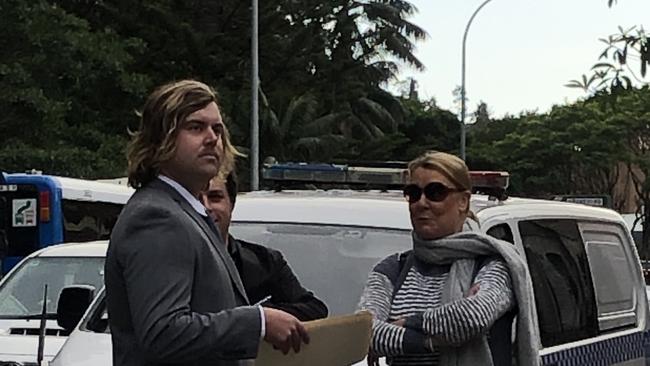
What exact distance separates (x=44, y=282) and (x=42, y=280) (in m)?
0.06

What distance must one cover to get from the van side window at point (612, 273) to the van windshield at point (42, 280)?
3.84 meters

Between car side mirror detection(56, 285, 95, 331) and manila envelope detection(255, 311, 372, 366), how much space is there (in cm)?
251

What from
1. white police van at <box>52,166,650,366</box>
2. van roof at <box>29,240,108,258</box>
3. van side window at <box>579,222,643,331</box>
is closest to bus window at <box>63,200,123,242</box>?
van roof at <box>29,240,108,258</box>

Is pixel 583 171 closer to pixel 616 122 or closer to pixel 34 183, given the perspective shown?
pixel 616 122

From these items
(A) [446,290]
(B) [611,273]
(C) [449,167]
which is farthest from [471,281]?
(B) [611,273]

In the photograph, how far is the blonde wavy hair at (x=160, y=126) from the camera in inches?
117

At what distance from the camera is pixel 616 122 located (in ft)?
146

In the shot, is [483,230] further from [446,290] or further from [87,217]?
[87,217]

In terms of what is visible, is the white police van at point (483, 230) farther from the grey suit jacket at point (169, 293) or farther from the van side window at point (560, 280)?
the grey suit jacket at point (169, 293)

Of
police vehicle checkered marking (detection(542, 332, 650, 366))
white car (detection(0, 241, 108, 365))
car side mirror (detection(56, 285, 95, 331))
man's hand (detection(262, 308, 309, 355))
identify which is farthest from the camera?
white car (detection(0, 241, 108, 365))

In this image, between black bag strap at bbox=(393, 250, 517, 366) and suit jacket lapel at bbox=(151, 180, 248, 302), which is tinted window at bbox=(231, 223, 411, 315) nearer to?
black bag strap at bbox=(393, 250, 517, 366)

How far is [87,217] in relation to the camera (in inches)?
659

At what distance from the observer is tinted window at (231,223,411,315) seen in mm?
4730

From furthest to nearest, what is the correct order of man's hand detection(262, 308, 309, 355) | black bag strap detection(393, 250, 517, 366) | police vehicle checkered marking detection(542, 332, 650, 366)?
police vehicle checkered marking detection(542, 332, 650, 366) → black bag strap detection(393, 250, 517, 366) → man's hand detection(262, 308, 309, 355)
